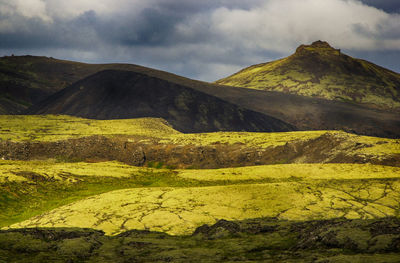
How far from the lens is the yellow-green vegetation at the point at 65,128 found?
139375 mm

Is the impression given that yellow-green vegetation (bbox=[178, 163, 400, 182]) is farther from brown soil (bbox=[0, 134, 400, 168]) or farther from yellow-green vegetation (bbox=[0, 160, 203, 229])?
brown soil (bbox=[0, 134, 400, 168])

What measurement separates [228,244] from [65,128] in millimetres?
127631

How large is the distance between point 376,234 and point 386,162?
72.7 metres

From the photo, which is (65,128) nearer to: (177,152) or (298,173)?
(177,152)

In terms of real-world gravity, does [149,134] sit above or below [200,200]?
above

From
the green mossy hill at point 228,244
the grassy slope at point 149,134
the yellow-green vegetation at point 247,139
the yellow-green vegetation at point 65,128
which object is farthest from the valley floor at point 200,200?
the yellow-green vegetation at point 65,128

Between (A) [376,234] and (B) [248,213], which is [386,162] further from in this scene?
(A) [376,234]

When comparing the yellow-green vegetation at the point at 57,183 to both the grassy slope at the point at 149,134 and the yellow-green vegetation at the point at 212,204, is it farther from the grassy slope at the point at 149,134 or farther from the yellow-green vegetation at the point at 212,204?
the grassy slope at the point at 149,134

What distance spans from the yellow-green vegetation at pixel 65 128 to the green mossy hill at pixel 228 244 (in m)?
97.4

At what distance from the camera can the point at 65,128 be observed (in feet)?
510

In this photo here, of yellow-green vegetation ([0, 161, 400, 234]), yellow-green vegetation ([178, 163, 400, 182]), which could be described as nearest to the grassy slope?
yellow-green vegetation ([178, 163, 400, 182])

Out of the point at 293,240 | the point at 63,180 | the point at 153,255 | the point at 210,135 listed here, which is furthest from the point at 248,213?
the point at 210,135

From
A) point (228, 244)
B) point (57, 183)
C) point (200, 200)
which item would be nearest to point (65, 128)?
point (57, 183)

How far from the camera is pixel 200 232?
163 feet
